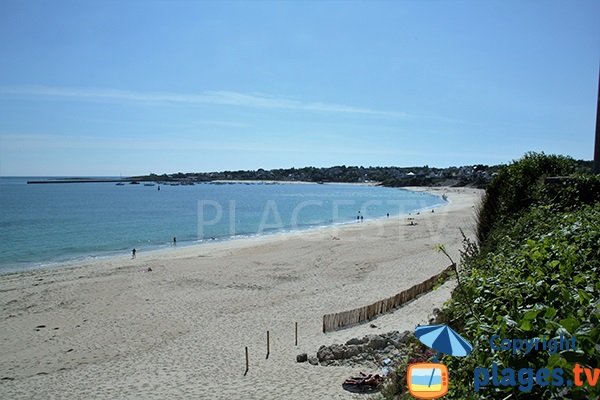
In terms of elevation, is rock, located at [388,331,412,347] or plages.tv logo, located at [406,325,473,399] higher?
plages.tv logo, located at [406,325,473,399]

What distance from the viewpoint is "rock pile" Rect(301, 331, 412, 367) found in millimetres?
10766

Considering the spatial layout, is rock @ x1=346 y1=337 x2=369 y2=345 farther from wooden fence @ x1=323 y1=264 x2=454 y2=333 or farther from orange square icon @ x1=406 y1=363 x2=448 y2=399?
orange square icon @ x1=406 y1=363 x2=448 y2=399

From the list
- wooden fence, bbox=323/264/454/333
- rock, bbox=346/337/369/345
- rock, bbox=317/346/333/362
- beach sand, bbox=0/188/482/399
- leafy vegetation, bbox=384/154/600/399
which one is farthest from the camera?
wooden fence, bbox=323/264/454/333

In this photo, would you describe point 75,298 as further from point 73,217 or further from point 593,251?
point 73,217

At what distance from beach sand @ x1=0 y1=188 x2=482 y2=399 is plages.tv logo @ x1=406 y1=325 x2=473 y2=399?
243 inches

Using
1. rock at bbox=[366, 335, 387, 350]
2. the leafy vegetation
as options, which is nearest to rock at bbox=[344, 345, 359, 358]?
rock at bbox=[366, 335, 387, 350]

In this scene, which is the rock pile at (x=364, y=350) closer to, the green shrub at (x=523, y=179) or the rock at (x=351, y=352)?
the rock at (x=351, y=352)

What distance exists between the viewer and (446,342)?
11.5ft

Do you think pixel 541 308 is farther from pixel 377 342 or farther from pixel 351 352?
pixel 351 352

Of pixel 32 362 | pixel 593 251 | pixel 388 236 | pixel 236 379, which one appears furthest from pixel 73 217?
pixel 593 251

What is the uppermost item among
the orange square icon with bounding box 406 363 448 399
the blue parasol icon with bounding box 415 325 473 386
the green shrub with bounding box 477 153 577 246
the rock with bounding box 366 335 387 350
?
the green shrub with bounding box 477 153 577 246

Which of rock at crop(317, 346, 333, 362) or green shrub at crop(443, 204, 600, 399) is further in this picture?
rock at crop(317, 346, 333, 362)

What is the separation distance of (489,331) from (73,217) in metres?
65.8

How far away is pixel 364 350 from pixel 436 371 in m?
8.14
